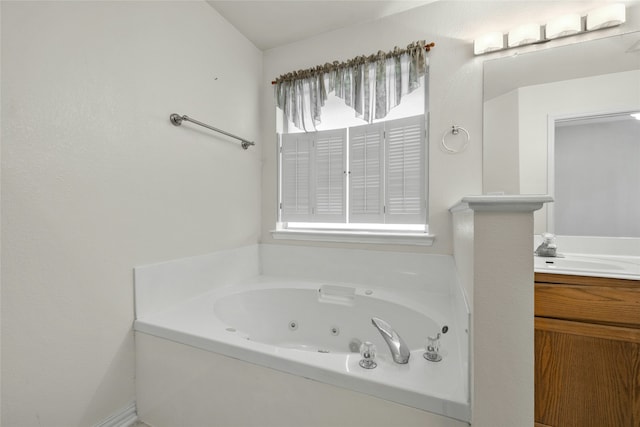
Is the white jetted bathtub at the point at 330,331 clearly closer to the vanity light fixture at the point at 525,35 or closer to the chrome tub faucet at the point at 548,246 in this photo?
the chrome tub faucet at the point at 548,246

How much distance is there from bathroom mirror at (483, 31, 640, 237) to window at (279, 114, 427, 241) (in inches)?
17.3

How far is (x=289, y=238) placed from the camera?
228 cm

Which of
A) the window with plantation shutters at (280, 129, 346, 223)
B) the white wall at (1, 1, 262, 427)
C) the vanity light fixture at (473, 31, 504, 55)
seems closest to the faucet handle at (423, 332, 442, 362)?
the window with plantation shutters at (280, 129, 346, 223)

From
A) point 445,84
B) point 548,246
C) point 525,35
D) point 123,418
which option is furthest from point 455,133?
point 123,418

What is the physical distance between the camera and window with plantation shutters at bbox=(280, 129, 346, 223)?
7.04ft

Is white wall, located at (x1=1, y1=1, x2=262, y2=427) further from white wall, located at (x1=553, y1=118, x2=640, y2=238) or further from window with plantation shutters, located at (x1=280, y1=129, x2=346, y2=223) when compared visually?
white wall, located at (x1=553, y1=118, x2=640, y2=238)

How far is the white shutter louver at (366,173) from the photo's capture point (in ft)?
6.60

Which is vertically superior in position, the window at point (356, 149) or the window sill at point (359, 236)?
the window at point (356, 149)

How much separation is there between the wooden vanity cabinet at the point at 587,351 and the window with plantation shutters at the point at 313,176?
52.1 inches

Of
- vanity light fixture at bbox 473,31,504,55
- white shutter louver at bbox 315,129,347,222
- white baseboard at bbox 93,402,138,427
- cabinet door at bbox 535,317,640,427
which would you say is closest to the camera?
cabinet door at bbox 535,317,640,427

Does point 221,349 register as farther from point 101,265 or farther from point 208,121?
point 208,121

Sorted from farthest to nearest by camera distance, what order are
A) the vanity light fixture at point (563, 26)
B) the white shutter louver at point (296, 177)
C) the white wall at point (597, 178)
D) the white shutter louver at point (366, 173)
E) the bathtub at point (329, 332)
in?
the white shutter louver at point (296, 177), the white shutter louver at point (366, 173), the vanity light fixture at point (563, 26), the white wall at point (597, 178), the bathtub at point (329, 332)

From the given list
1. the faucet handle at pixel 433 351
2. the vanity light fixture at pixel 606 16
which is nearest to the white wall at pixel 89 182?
the faucet handle at pixel 433 351

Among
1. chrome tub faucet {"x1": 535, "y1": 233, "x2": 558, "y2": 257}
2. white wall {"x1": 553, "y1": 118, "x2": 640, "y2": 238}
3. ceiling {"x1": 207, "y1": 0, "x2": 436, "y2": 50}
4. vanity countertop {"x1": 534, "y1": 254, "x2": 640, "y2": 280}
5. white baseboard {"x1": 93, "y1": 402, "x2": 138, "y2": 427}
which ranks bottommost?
white baseboard {"x1": 93, "y1": 402, "x2": 138, "y2": 427}
